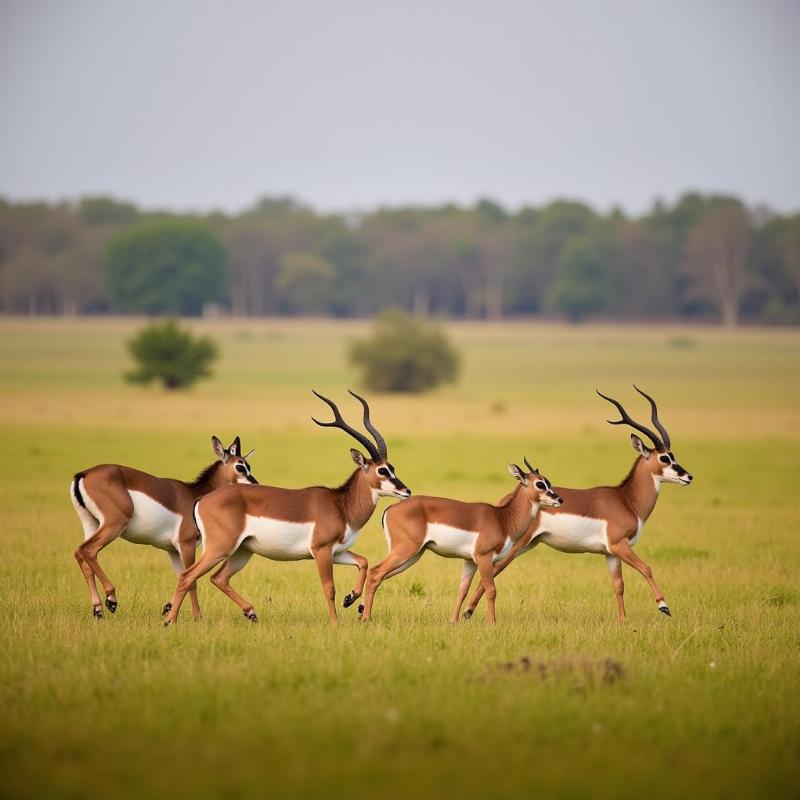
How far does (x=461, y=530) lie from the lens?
11.9m

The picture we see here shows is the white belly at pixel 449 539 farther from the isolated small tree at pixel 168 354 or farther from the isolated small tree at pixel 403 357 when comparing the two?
the isolated small tree at pixel 403 357

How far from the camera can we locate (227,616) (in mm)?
12414

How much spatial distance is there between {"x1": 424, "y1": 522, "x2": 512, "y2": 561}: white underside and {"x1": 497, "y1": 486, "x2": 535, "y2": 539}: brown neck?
1.45 ft

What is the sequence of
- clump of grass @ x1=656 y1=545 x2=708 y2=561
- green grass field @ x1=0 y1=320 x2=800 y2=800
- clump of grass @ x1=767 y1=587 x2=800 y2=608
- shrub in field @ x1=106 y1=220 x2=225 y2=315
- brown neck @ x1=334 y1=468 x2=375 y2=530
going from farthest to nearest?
shrub in field @ x1=106 y1=220 x2=225 y2=315 < clump of grass @ x1=656 y1=545 x2=708 y2=561 < clump of grass @ x1=767 y1=587 x2=800 y2=608 < brown neck @ x1=334 y1=468 x2=375 y2=530 < green grass field @ x1=0 y1=320 x2=800 y2=800

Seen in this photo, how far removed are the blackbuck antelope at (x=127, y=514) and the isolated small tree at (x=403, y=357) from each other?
45890 mm

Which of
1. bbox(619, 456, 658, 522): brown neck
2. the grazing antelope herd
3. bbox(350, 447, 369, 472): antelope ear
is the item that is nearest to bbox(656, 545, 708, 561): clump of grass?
bbox(619, 456, 658, 522): brown neck

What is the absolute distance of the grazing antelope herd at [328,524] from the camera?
11656mm

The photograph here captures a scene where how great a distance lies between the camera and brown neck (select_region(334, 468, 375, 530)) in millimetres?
12155

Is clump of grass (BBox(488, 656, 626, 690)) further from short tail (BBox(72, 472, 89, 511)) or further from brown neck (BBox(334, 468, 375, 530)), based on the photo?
short tail (BBox(72, 472, 89, 511))

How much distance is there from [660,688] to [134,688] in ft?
12.8

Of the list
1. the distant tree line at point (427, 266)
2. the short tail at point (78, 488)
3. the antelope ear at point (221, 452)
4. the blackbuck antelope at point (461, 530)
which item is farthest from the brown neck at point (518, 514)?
the distant tree line at point (427, 266)

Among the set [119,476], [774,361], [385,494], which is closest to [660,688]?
[385,494]

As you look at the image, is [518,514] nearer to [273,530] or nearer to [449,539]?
[449,539]

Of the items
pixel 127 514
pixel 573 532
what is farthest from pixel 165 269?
pixel 573 532
